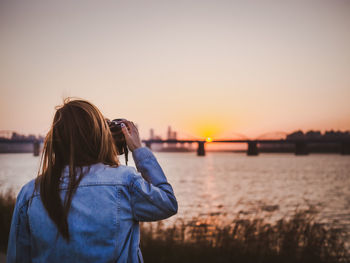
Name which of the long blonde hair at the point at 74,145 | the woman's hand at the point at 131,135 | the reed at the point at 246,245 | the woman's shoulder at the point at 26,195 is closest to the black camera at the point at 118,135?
the woman's hand at the point at 131,135

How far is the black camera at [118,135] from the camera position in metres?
2.02

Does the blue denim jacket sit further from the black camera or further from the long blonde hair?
the black camera

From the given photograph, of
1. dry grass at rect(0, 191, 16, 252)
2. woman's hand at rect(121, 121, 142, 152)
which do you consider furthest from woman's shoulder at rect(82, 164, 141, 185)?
dry grass at rect(0, 191, 16, 252)

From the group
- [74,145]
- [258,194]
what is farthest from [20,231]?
[258,194]

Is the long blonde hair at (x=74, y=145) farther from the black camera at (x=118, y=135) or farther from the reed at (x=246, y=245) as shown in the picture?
the reed at (x=246, y=245)

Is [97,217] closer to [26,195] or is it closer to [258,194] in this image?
[26,195]

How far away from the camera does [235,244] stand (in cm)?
808

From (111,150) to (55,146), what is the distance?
287 mm

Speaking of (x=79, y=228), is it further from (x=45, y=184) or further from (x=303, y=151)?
(x=303, y=151)

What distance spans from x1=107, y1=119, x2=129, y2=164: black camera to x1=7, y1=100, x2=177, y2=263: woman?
20 cm

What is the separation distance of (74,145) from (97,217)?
38cm

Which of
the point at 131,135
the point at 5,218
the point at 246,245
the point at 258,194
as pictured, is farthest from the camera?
the point at 258,194

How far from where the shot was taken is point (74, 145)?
1746mm

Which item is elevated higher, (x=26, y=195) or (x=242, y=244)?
(x=26, y=195)
